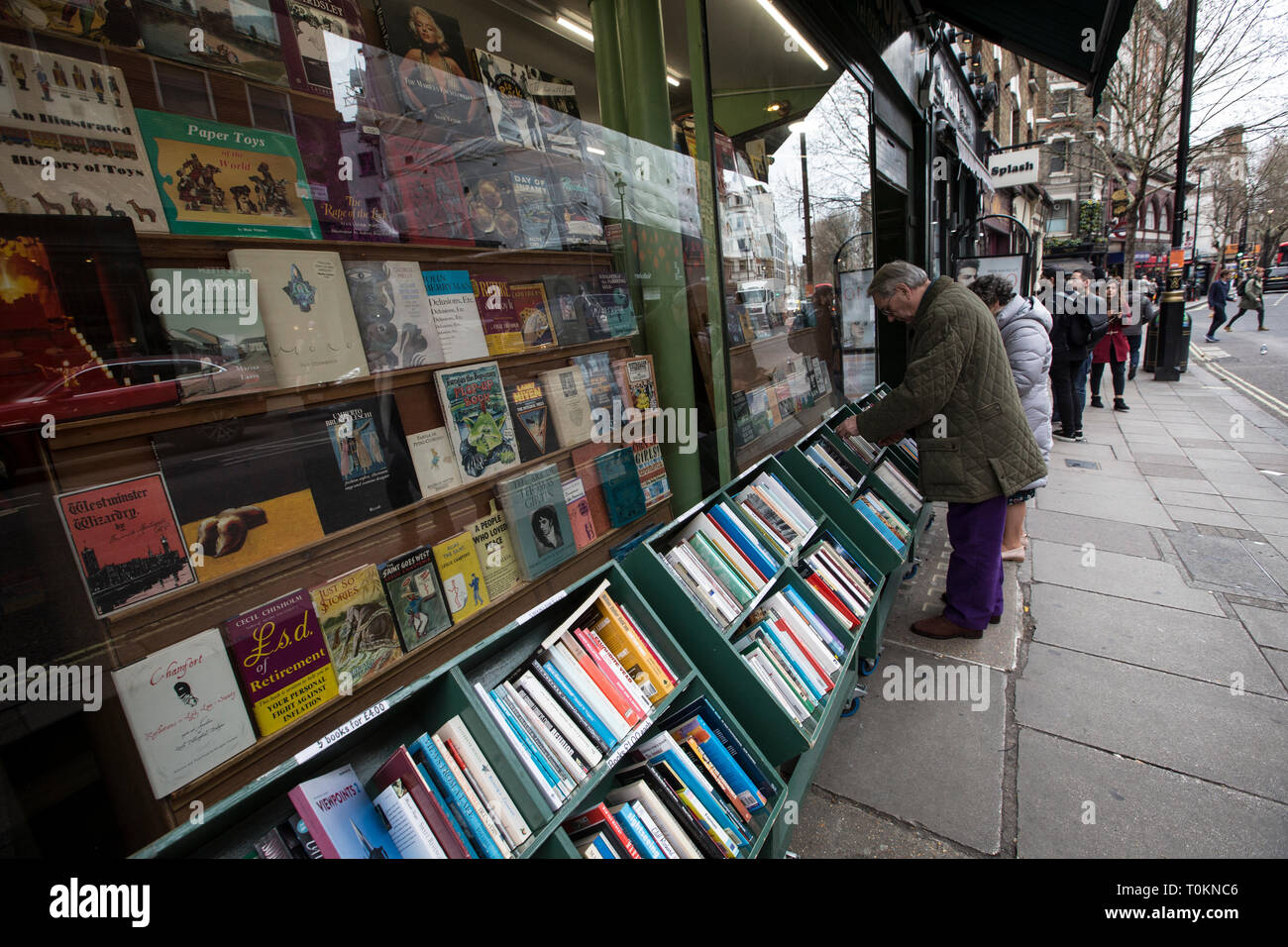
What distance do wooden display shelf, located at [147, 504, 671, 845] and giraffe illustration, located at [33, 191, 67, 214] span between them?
47.9 inches

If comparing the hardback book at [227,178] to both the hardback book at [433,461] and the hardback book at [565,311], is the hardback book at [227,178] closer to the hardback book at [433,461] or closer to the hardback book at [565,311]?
the hardback book at [433,461]

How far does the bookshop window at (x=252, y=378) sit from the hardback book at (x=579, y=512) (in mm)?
50

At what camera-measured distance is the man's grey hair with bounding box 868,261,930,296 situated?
297 cm

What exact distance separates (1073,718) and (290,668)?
3.01 m

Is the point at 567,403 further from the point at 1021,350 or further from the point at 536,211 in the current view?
the point at 1021,350

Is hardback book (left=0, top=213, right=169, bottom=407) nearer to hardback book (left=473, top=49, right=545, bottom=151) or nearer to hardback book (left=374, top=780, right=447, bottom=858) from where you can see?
hardback book (left=374, top=780, right=447, bottom=858)

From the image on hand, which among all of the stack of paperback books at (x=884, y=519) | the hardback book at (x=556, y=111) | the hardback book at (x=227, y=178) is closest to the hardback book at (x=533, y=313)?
the hardback book at (x=556, y=111)

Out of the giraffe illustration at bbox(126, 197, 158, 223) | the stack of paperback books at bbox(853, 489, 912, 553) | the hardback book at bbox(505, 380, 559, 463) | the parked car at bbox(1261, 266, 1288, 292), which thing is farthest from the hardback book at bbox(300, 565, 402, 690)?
the parked car at bbox(1261, 266, 1288, 292)

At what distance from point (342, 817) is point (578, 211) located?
235 centimetres

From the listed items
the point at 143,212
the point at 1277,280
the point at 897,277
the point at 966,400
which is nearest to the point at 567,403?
the point at 143,212

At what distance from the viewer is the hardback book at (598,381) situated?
8.34 ft

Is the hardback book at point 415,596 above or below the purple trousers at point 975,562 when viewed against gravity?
above
